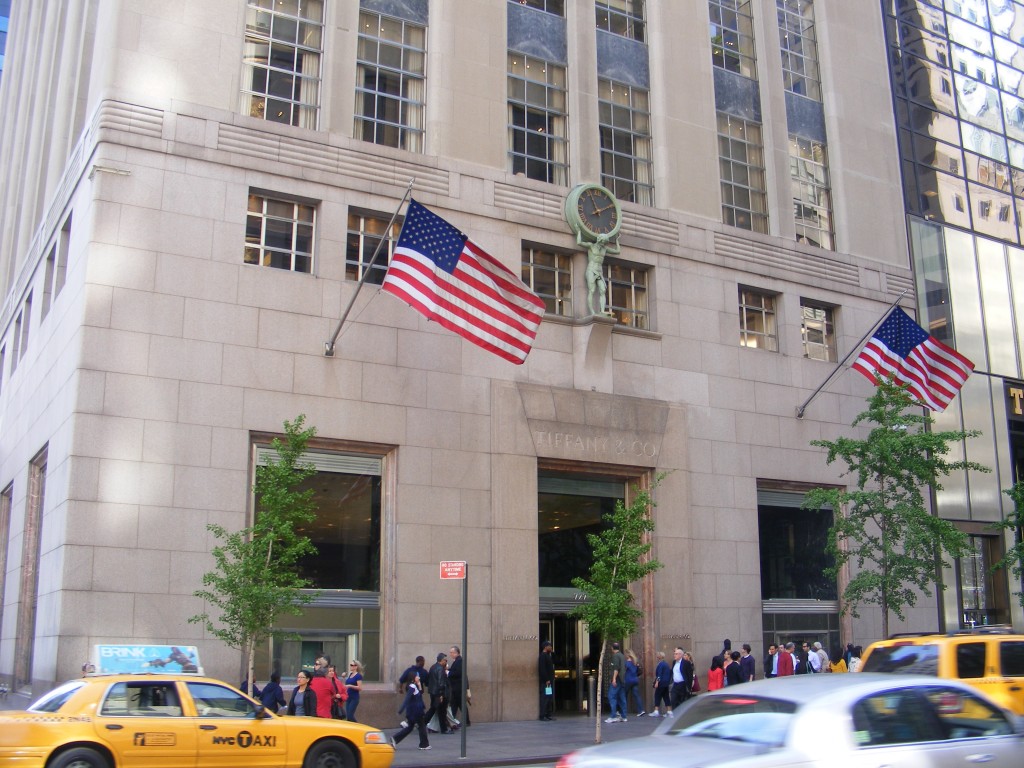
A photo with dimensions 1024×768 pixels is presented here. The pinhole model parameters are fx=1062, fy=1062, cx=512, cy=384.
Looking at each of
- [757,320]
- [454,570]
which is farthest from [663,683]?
[757,320]

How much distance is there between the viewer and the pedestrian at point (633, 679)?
2448cm

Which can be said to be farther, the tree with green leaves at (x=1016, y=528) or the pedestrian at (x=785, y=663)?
the tree with green leaves at (x=1016, y=528)

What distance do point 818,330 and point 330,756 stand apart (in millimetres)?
22640

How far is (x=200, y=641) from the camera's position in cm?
2108

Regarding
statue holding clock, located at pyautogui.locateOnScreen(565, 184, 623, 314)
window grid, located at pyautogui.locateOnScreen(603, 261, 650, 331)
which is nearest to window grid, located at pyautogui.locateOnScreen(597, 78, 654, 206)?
statue holding clock, located at pyautogui.locateOnScreen(565, 184, 623, 314)

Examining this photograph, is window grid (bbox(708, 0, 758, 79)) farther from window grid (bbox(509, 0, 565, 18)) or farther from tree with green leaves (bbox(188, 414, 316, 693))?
tree with green leaves (bbox(188, 414, 316, 693))

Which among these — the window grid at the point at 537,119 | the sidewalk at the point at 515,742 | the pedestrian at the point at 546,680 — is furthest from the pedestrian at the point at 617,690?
the window grid at the point at 537,119

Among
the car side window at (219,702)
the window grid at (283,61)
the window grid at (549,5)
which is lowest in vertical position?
the car side window at (219,702)

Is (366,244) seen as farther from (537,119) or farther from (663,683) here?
(663,683)

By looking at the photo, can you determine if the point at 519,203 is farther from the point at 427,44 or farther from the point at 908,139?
the point at 908,139

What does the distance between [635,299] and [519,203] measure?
4308 mm

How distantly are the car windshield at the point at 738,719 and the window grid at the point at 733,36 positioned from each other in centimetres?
2727

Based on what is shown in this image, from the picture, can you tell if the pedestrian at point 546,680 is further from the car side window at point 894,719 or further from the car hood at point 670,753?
the car side window at point 894,719

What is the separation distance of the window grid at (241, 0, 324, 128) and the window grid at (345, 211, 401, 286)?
2.60 meters
